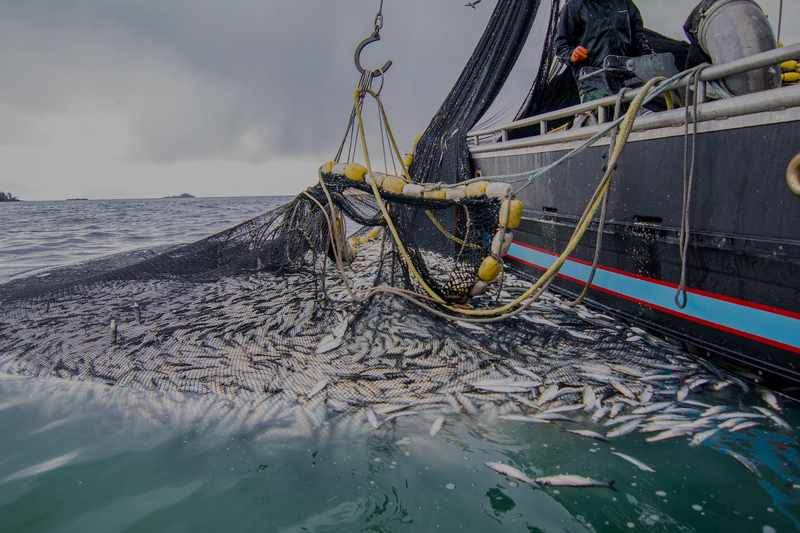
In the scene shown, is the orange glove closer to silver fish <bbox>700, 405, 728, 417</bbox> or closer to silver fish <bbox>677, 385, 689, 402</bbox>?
silver fish <bbox>677, 385, 689, 402</bbox>

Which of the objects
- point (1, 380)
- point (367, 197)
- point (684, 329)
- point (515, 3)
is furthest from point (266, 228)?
point (684, 329)

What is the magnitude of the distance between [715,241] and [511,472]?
2594 mm

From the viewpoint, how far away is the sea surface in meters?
2.55

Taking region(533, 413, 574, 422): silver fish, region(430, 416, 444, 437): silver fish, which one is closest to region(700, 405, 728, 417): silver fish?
region(533, 413, 574, 422): silver fish

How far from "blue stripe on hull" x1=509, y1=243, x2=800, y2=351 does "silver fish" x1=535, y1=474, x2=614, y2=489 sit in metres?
1.95

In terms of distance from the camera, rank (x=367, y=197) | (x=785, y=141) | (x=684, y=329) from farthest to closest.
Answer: (x=367, y=197) < (x=684, y=329) < (x=785, y=141)

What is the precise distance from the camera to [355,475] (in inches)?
114

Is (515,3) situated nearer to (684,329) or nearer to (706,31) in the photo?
(706,31)

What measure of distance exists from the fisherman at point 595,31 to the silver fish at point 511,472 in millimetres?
4948

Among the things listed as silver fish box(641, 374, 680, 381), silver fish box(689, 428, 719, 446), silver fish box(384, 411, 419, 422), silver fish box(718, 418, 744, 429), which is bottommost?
silver fish box(689, 428, 719, 446)

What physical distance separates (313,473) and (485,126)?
6.36 metres

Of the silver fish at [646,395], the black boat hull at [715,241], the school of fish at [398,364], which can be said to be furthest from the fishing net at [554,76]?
the silver fish at [646,395]

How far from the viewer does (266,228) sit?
23.7 feet

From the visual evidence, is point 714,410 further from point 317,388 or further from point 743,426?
point 317,388
